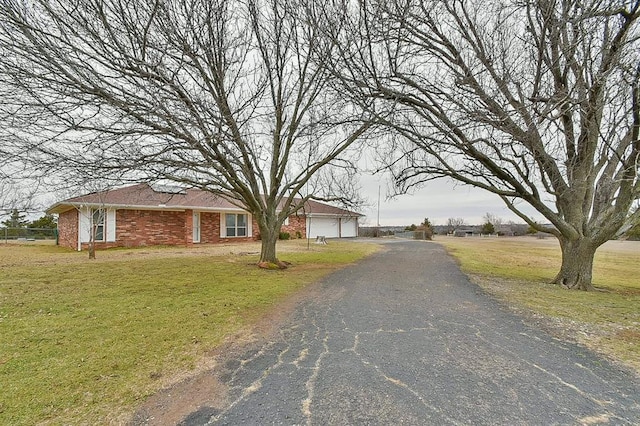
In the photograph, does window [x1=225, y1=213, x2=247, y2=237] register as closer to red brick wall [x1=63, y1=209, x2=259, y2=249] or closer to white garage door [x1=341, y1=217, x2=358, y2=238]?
red brick wall [x1=63, y1=209, x2=259, y2=249]

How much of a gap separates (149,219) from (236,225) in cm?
598

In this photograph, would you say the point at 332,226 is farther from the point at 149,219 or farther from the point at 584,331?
the point at 584,331

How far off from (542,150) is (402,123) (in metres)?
3.36

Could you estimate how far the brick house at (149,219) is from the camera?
669 inches

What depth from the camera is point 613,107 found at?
25.9 ft

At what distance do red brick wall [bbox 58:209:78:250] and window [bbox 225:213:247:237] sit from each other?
28.2 feet

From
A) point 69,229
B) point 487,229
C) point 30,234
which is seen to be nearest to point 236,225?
point 69,229

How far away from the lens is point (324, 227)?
102ft

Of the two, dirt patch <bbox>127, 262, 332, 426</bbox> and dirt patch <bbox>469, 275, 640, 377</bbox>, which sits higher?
dirt patch <bbox>127, 262, 332, 426</bbox>

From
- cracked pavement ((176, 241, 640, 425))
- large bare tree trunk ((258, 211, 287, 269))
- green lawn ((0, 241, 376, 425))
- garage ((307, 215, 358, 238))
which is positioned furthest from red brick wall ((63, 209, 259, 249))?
cracked pavement ((176, 241, 640, 425))

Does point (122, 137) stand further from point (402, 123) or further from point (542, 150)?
point (542, 150)

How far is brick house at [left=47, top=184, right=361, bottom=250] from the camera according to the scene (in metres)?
17.0

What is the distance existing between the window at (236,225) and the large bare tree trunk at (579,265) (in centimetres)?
1935

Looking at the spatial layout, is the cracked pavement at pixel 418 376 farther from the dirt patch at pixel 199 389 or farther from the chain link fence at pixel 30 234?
the chain link fence at pixel 30 234
